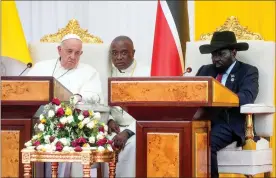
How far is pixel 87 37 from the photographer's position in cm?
605

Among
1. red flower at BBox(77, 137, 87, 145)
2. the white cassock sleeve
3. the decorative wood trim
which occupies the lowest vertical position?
red flower at BBox(77, 137, 87, 145)

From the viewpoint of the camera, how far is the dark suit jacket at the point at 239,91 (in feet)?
15.7

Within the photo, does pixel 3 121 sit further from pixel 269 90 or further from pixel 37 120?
pixel 269 90

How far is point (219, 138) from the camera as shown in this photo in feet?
15.4

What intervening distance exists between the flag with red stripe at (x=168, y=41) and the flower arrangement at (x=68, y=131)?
1.45m

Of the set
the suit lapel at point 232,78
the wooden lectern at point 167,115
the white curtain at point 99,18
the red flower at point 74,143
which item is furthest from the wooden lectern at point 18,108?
the white curtain at point 99,18

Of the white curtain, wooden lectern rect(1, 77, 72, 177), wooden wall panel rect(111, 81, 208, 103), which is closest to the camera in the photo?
wooden wall panel rect(111, 81, 208, 103)

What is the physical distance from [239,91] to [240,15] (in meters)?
2.23

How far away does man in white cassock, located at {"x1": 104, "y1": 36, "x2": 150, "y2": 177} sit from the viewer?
5238 mm

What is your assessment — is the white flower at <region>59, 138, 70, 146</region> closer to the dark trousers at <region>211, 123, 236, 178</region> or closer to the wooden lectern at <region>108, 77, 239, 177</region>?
the wooden lectern at <region>108, 77, 239, 177</region>

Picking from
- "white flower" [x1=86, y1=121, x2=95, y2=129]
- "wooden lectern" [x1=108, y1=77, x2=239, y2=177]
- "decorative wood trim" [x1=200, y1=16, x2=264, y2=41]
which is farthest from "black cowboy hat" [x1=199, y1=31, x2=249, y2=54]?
"white flower" [x1=86, y1=121, x2=95, y2=129]

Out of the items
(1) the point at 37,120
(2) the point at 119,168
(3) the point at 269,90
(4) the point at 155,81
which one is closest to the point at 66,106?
(1) the point at 37,120

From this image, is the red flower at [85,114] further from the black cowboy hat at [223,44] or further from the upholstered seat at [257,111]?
the black cowboy hat at [223,44]

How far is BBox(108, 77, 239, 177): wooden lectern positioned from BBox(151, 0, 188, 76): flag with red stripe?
145cm
